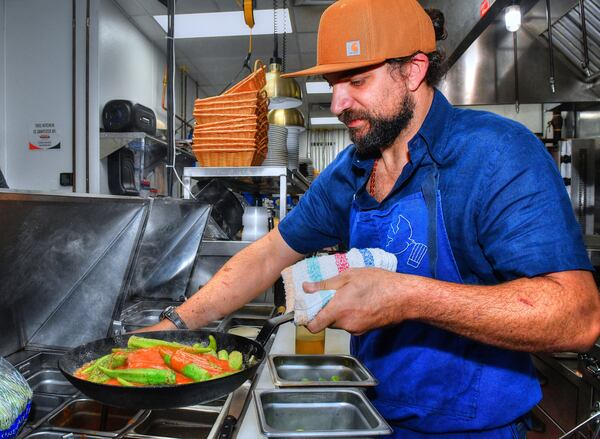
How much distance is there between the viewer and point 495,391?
117 centimetres

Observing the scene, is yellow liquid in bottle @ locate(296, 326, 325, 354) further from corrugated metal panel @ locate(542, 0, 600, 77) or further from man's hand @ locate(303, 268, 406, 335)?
corrugated metal panel @ locate(542, 0, 600, 77)

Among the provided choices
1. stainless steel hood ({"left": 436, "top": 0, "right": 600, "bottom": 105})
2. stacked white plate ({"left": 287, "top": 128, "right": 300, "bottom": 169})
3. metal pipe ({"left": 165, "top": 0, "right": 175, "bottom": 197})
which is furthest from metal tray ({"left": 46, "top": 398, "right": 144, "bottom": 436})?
stainless steel hood ({"left": 436, "top": 0, "right": 600, "bottom": 105})

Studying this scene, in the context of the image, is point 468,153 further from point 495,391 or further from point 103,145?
point 103,145

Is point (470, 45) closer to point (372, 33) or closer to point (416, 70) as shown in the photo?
point (416, 70)

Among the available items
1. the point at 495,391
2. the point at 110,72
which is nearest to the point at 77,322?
the point at 495,391

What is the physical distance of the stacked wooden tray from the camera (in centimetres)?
251

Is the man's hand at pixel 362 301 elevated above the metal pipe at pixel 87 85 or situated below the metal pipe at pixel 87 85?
below

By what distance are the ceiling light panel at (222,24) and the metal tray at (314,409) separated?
4.89 meters

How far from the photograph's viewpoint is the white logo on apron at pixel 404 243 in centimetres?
124

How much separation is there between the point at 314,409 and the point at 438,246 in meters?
0.57

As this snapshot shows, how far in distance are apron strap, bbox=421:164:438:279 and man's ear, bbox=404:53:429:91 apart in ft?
0.92

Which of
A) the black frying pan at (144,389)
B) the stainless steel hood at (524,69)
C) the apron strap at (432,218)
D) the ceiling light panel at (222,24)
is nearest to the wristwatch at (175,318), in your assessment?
the black frying pan at (144,389)

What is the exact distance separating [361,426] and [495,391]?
36cm

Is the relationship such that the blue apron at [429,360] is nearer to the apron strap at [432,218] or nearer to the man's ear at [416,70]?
the apron strap at [432,218]
